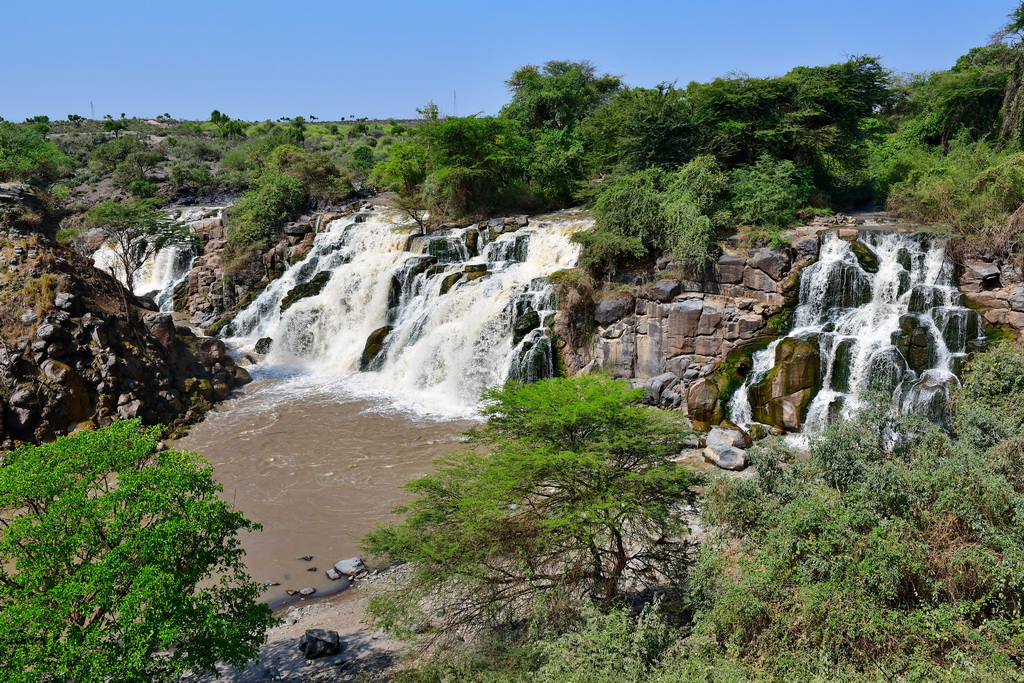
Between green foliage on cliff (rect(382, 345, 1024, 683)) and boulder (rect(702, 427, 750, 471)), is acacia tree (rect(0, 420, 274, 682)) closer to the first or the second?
green foliage on cliff (rect(382, 345, 1024, 683))

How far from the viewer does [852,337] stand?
15.9 m

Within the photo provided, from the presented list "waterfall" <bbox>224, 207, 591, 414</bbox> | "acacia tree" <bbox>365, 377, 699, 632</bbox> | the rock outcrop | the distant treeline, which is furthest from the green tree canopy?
"acacia tree" <bbox>365, 377, 699, 632</bbox>

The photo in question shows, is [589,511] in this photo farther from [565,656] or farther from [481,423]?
[481,423]

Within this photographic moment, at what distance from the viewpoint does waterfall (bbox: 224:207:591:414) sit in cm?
2034

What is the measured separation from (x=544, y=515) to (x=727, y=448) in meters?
7.49

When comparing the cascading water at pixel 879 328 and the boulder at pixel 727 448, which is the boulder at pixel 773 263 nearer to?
the cascading water at pixel 879 328

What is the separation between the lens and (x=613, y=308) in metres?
19.1

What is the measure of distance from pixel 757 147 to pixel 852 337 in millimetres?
9968

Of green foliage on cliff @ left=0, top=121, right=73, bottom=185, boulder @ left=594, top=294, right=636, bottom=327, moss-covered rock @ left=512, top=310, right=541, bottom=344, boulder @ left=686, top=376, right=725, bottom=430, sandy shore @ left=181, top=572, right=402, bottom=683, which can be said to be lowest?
sandy shore @ left=181, top=572, right=402, bottom=683

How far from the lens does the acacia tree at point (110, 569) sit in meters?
6.47

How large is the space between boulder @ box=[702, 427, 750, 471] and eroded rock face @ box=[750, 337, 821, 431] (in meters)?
1.02

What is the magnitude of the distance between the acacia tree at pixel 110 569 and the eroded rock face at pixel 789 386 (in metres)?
12.8

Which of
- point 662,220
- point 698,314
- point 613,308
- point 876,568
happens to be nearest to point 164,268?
point 613,308

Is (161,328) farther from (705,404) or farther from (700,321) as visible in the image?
(705,404)
